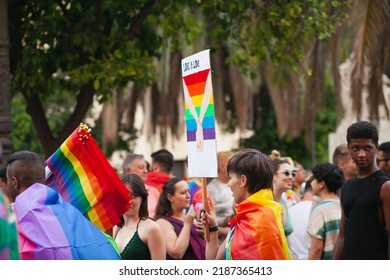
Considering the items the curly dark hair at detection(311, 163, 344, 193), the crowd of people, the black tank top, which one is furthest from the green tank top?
the curly dark hair at detection(311, 163, 344, 193)

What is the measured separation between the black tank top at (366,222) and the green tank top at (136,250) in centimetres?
152

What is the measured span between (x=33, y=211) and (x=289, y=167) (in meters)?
4.69

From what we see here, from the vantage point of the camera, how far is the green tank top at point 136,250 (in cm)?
781

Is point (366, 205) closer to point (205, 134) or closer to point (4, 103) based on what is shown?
point (205, 134)

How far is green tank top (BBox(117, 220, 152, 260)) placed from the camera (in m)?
7.81

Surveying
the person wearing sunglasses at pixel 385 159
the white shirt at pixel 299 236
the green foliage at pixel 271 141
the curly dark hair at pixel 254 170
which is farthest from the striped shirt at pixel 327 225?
the green foliage at pixel 271 141

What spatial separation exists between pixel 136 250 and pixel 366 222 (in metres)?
1.75

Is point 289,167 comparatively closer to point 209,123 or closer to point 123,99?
point 209,123

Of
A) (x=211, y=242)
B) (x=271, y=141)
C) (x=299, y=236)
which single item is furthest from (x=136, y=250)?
(x=271, y=141)

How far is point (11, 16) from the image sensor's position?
42.6 feet

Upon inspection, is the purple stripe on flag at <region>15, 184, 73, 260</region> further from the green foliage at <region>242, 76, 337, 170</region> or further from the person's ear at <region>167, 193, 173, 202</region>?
the green foliage at <region>242, 76, 337, 170</region>

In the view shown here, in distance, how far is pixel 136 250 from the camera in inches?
309

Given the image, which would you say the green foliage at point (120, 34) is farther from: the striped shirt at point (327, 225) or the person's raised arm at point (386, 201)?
the person's raised arm at point (386, 201)

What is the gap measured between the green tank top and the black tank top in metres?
1.52
